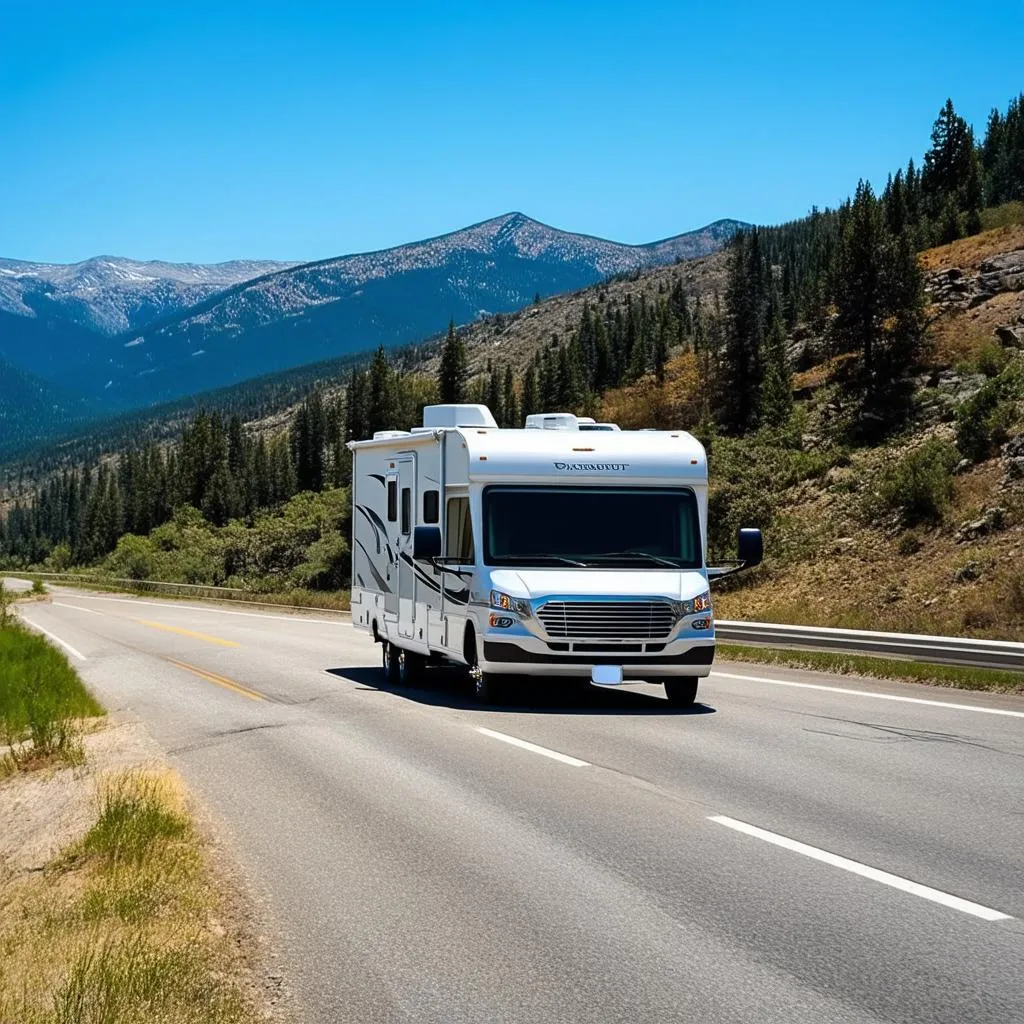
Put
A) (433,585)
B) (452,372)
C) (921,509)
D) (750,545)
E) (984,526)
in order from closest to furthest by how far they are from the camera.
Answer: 1. (750,545)
2. (433,585)
3. (984,526)
4. (921,509)
5. (452,372)

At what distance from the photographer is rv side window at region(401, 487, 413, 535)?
17.3 meters

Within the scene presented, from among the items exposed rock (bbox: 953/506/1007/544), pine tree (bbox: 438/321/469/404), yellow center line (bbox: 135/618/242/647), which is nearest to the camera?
yellow center line (bbox: 135/618/242/647)

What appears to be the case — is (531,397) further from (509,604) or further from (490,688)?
(509,604)

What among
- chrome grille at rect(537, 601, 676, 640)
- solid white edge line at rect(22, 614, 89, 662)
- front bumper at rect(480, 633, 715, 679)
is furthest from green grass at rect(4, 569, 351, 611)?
chrome grille at rect(537, 601, 676, 640)

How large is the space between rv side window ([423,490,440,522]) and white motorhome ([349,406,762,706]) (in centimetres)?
2

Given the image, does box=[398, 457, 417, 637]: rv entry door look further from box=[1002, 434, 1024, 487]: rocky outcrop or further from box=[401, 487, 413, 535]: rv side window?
box=[1002, 434, 1024, 487]: rocky outcrop

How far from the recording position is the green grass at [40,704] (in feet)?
45.1

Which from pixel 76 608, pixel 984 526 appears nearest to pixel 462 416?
pixel 984 526

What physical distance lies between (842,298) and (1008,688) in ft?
135

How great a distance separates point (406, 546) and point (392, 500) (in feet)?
3.26

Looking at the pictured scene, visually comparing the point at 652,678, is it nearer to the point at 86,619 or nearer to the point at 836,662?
the point at 836,662

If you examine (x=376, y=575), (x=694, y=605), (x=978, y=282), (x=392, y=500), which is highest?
(x=978, y=282)

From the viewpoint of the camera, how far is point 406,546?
17438mm

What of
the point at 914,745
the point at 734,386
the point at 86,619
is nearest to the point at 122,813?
the point at 914,745
